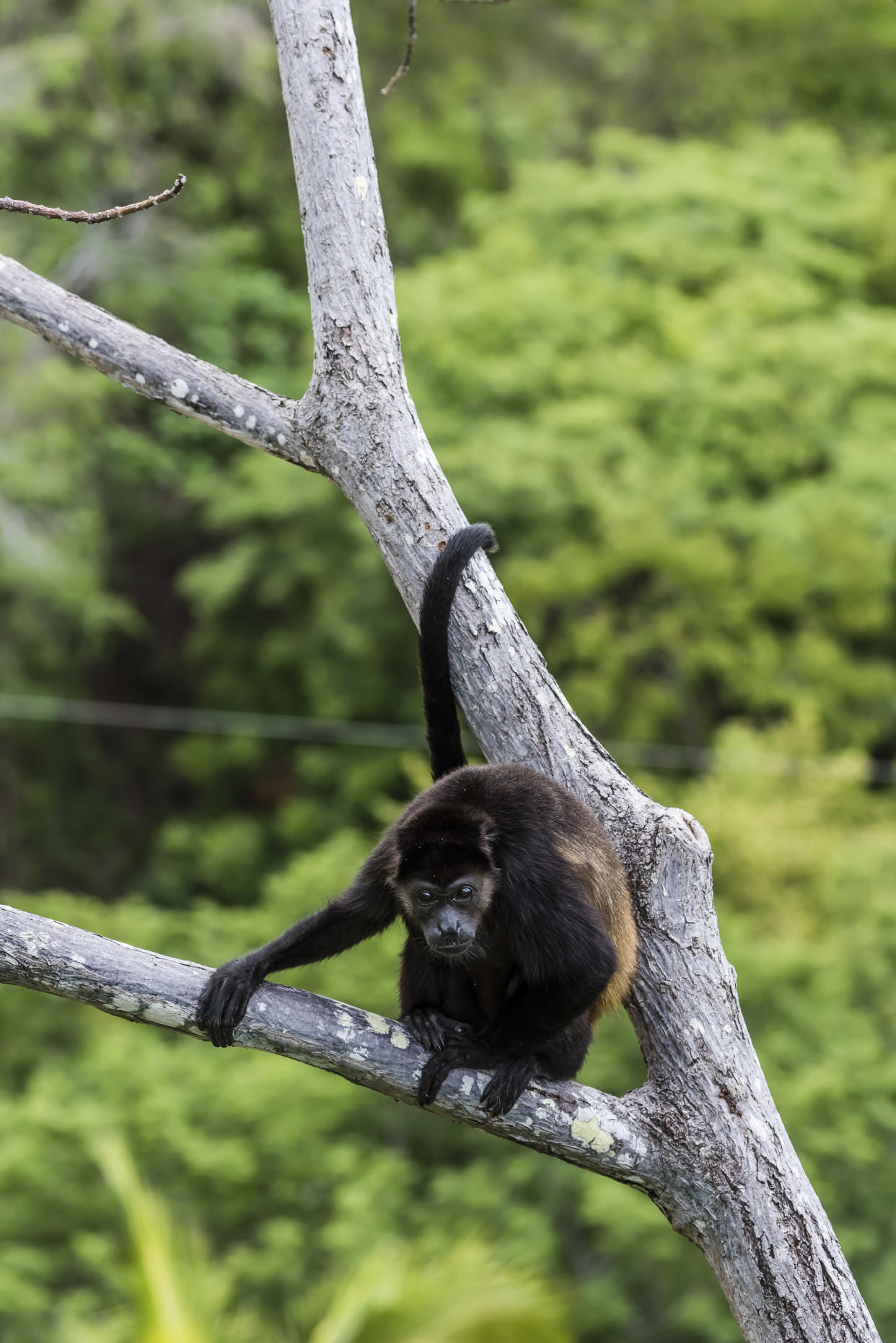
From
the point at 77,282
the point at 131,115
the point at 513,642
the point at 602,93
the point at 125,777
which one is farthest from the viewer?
the point at 602,93

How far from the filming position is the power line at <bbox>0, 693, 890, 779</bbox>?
39.4 ft

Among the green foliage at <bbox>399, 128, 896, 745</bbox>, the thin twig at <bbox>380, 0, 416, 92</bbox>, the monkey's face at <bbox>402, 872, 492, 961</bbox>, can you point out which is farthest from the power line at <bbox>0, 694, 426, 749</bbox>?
the monkey's face at <bbox>402, 872, 492, 961</bbox>

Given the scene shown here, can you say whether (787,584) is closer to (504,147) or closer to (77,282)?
(77,282)

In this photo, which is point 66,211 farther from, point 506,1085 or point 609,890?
point 506,1085

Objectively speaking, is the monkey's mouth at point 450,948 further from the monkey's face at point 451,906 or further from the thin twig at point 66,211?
the thin twig at point 66,211

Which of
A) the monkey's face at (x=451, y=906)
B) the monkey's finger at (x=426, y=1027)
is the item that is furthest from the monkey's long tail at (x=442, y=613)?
the monkey's finger at (x=426, y=1027)

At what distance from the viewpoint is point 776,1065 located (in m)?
8.33

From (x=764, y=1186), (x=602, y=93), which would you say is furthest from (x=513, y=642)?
(x=602, y=93)

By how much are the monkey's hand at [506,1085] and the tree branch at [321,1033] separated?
2cm

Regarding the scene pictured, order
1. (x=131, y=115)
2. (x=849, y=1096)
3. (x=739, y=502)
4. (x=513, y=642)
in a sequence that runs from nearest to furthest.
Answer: (x=513, y=642), (x=849, y=1096), (x=739, y=502), (x=131, y=115)

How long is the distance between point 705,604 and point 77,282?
6.69m

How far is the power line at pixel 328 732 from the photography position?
12023 mm

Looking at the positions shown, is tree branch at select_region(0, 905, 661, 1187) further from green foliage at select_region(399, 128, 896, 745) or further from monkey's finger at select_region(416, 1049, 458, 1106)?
green foliage at select_region(399, 128, 896, 745)

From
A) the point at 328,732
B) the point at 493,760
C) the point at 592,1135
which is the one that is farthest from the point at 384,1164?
the point at 328,732
